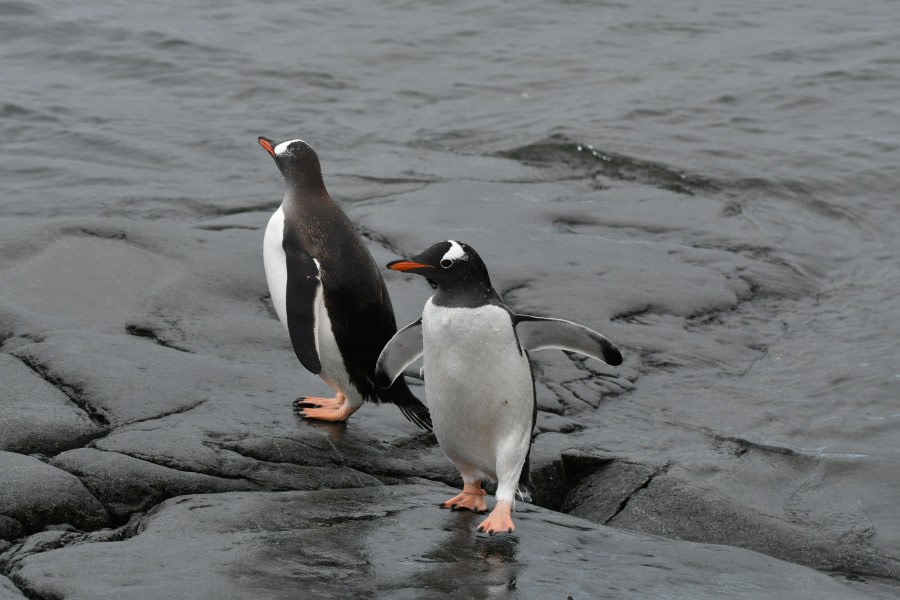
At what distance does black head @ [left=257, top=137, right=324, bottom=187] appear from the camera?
5355 mm

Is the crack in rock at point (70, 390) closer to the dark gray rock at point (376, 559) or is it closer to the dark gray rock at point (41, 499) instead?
the dark gray rock at point (41, 499)

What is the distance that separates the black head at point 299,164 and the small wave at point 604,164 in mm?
4963

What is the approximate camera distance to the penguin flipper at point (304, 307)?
491 cm

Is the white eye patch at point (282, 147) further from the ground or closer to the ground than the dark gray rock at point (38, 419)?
further from the ground

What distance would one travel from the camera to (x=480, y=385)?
438 cm

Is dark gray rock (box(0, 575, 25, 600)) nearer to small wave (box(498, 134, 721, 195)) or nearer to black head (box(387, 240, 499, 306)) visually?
black head (box(387, 240, 499, 306))

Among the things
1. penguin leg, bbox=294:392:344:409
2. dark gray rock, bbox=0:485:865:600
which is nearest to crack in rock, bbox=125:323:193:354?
penguin leg, bbox=294:392:344:409

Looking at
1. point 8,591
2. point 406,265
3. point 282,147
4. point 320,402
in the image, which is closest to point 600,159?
point 282,147

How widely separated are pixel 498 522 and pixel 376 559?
52cm

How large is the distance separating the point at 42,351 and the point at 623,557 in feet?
A: 9.48

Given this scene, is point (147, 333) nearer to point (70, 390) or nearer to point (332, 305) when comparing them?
point (70, 390)

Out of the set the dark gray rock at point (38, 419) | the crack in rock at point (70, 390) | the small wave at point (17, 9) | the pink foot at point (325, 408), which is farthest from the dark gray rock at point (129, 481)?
the small wave at point (17, 9)

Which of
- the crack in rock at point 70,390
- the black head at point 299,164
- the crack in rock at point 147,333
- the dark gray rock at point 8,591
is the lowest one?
the crack in rock at point 147,333

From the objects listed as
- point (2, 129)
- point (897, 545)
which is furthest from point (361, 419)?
point (2, 129)
